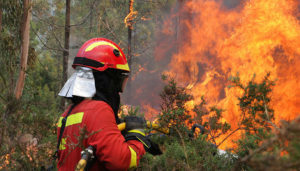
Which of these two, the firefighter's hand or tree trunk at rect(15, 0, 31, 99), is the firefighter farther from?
tree trunk at rect(15, 0, 31, 99)

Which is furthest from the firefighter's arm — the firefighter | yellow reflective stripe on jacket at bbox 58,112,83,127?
yellow reflective stripe on jacket at bbox 58,112,83,127

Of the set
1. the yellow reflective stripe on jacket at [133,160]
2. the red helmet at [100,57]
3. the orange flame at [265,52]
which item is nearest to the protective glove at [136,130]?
the yellow reflective stripe on jacket at [133,160]

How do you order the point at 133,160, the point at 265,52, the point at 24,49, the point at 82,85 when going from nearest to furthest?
1. the point at 133,160
2. the point at 82,85
3. the point at 265,52
4. the point at 24,49

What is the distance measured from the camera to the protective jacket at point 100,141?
2252 mm

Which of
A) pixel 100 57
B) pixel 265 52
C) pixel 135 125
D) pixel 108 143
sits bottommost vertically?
pixel 108 143

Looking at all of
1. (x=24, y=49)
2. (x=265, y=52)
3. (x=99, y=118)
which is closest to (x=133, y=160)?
(x=99, y=118)

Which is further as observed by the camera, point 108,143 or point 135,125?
point 135,125

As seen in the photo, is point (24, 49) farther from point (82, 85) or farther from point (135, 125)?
point (135, 125)

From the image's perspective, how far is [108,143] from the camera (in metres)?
2.25

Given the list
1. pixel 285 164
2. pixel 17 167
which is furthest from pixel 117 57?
pixel 285 164

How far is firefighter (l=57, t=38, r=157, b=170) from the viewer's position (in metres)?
2.27

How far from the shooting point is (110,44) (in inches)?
115

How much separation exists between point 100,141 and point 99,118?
208 mm

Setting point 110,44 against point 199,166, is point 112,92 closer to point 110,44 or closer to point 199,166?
point 110,44
